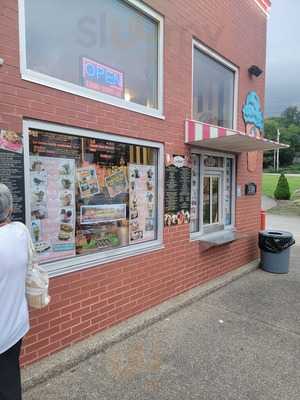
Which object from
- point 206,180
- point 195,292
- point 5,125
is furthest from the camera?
point 206,180

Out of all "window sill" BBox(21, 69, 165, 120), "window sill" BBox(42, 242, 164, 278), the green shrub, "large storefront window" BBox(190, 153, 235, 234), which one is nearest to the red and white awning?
"large storefront window" BBox(190, 153, 235, 234)

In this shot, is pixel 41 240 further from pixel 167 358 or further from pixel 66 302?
pixel 167 358

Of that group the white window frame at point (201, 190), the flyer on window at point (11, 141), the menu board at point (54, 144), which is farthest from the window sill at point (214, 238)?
the flyer on window at point (11, 141)

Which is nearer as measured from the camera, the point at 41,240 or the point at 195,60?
the point at 41,240

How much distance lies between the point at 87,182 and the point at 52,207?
471mm

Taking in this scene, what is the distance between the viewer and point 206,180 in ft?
17.0

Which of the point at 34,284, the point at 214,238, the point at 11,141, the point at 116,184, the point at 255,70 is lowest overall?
the point at 214,238

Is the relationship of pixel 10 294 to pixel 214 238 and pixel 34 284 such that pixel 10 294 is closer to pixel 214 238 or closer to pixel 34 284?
pixel 34 284

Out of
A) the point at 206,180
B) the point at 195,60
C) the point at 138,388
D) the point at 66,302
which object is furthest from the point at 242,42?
the point at 138,388

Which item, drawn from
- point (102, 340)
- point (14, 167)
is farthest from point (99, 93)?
point (102, 340)

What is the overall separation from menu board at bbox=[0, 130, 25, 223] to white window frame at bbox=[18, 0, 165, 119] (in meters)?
0.53

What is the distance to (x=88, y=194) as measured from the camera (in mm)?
3232

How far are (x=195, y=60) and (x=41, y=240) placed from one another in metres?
3.49

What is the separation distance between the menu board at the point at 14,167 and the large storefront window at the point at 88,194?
12cm
